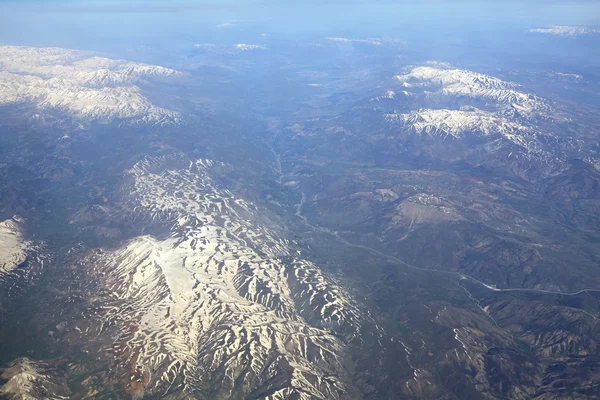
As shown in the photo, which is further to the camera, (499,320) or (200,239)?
(200,239)

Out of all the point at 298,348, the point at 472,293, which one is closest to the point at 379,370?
the point at 298,348

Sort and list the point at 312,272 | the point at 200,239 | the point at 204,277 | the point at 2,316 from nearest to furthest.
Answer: the point at 2,316 → the point at 204,277 → the point at 312,272 → the point at 200,239

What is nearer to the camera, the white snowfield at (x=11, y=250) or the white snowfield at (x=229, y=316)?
the white snowfield at (x=229, y=316)

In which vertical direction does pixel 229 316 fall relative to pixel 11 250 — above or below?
above

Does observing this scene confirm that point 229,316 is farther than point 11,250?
No

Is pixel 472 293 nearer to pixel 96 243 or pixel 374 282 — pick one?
pixel 374 282

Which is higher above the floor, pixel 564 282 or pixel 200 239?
pixel 200 239

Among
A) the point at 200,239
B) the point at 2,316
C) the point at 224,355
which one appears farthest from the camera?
the point at 200,239

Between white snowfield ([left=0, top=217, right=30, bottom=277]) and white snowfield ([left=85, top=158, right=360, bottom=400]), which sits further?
white snowfield ([left=0, top=217, right=30, bottom=277])
